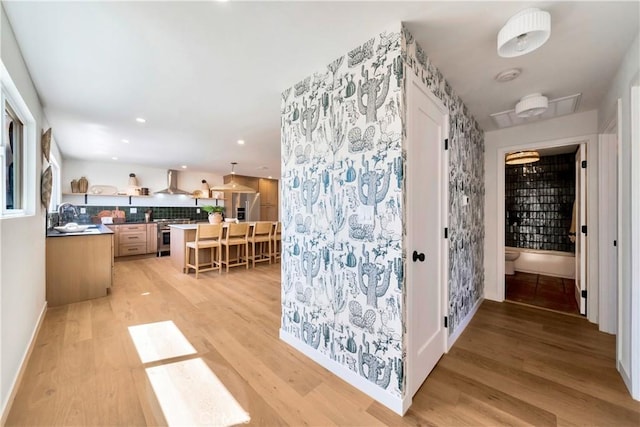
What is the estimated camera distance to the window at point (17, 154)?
5.74 ft

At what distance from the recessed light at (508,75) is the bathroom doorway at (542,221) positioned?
2.32 meters

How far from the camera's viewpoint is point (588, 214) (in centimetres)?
277

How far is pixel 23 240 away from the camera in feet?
6.28

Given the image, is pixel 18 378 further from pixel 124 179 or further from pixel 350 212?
pixel 124 179

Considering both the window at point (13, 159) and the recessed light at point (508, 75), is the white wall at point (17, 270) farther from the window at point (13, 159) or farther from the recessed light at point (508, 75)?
the recessed light at point (508, 75)

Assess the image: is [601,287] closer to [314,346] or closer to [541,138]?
[541,138]

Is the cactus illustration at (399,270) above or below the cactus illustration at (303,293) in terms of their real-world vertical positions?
above

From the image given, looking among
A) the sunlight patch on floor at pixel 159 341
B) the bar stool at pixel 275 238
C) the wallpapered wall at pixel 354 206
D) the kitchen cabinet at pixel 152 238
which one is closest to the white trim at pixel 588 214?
the wallpapered wall at pixel 354 206

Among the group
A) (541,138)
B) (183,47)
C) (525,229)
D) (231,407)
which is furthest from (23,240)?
(525,229)

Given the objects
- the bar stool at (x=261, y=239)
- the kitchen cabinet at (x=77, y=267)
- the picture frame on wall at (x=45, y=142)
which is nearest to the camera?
the picture frame on wall at (x=45, y=142)

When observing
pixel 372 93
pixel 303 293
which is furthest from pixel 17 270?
pixel 372 93

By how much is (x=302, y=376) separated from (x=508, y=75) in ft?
9.15

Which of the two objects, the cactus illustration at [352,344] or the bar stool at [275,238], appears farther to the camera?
the bar stool at [275,238]

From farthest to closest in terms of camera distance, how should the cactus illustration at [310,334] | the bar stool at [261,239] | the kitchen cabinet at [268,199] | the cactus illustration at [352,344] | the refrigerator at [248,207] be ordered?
the kitchen cabinet at [268,199], the refrigerator at [248,207], the bar stool at [261,239], the cactus illustration at [310,334], the cactus illustration at [352,344]
